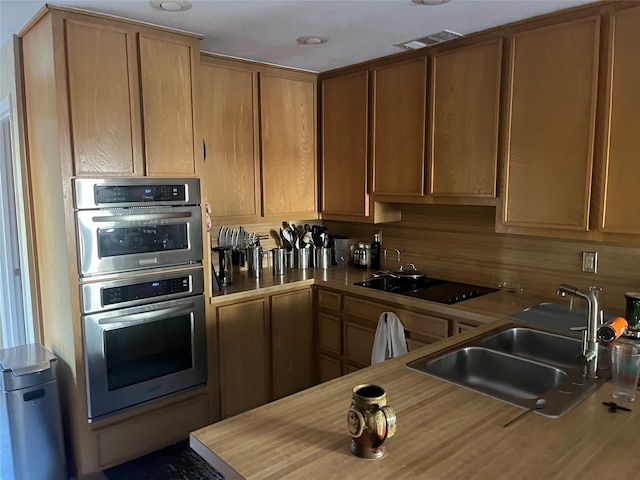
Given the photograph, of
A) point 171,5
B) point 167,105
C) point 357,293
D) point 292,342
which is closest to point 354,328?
point 357,293

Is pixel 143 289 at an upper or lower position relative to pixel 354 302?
upper

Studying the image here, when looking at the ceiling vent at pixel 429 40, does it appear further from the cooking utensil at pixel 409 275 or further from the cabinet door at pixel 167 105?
the cooking utensil at pixel 409 275

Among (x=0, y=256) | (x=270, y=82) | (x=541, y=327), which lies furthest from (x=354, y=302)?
(x=0, y=256)

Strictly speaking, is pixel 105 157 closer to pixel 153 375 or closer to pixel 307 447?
pixel 153 375

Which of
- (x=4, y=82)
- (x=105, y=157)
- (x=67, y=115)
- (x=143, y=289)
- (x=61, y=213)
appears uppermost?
(x=4, y=82)

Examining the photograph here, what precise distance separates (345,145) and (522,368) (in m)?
2.14

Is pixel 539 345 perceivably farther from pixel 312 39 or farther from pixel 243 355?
pixel 312 39

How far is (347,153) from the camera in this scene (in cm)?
351

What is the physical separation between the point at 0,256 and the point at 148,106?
1.72 m

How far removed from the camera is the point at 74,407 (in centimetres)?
253

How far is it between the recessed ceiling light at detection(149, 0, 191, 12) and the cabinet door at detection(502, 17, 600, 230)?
165 centimetres

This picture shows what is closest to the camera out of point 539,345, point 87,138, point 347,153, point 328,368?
point 539,345

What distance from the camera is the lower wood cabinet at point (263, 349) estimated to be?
301cm

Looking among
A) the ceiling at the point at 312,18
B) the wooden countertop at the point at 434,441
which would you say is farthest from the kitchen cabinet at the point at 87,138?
the wooden countertop at the point at 434,441
